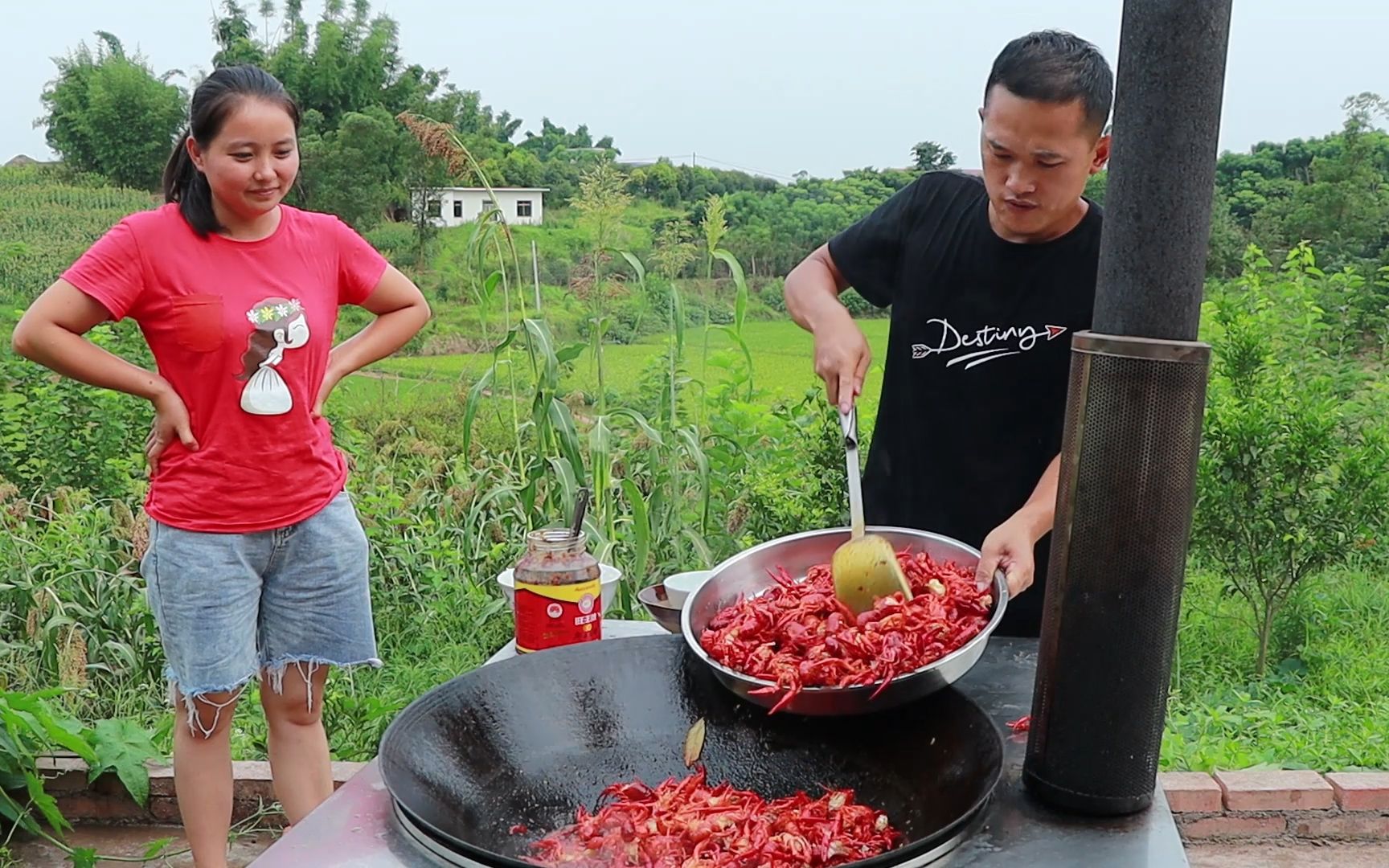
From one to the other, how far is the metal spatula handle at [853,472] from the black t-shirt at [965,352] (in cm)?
39

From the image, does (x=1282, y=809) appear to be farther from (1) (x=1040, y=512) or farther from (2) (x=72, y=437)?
(2) (x=72, y=437)

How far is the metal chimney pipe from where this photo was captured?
1148mm

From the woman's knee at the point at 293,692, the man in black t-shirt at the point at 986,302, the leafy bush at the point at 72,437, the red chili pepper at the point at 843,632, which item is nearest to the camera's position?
the red chili pepper at the point at 843,632

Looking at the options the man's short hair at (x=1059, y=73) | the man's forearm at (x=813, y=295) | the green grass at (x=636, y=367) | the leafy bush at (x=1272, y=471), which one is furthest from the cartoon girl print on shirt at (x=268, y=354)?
the leafy bush at (x=1272, y=471)

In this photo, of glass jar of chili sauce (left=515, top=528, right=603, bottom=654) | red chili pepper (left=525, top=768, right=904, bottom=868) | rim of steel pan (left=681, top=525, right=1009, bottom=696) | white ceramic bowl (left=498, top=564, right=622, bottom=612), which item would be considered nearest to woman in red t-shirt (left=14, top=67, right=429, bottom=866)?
white ceramic bowl (left=498, top=564, right=622, bottom=612)

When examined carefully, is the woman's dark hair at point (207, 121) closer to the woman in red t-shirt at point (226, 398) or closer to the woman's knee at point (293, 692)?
the woman in red t-shirt at point (226, 398)

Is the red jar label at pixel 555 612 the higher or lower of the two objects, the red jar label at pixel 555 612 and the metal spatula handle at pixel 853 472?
the lower

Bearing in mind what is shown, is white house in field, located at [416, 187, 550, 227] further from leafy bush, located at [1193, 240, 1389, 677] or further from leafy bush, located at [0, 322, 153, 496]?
leafy bush, located at [1193, 240, 1389, 677]

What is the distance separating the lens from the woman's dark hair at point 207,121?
2539 mm

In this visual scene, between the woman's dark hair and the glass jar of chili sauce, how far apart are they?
1.29 metres

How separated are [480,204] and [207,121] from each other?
2.53 metres

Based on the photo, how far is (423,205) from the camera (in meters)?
5.80

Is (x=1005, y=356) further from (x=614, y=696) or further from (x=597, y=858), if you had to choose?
(x=597, y=858)

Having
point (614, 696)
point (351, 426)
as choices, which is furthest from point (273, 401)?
point (351, 426)
